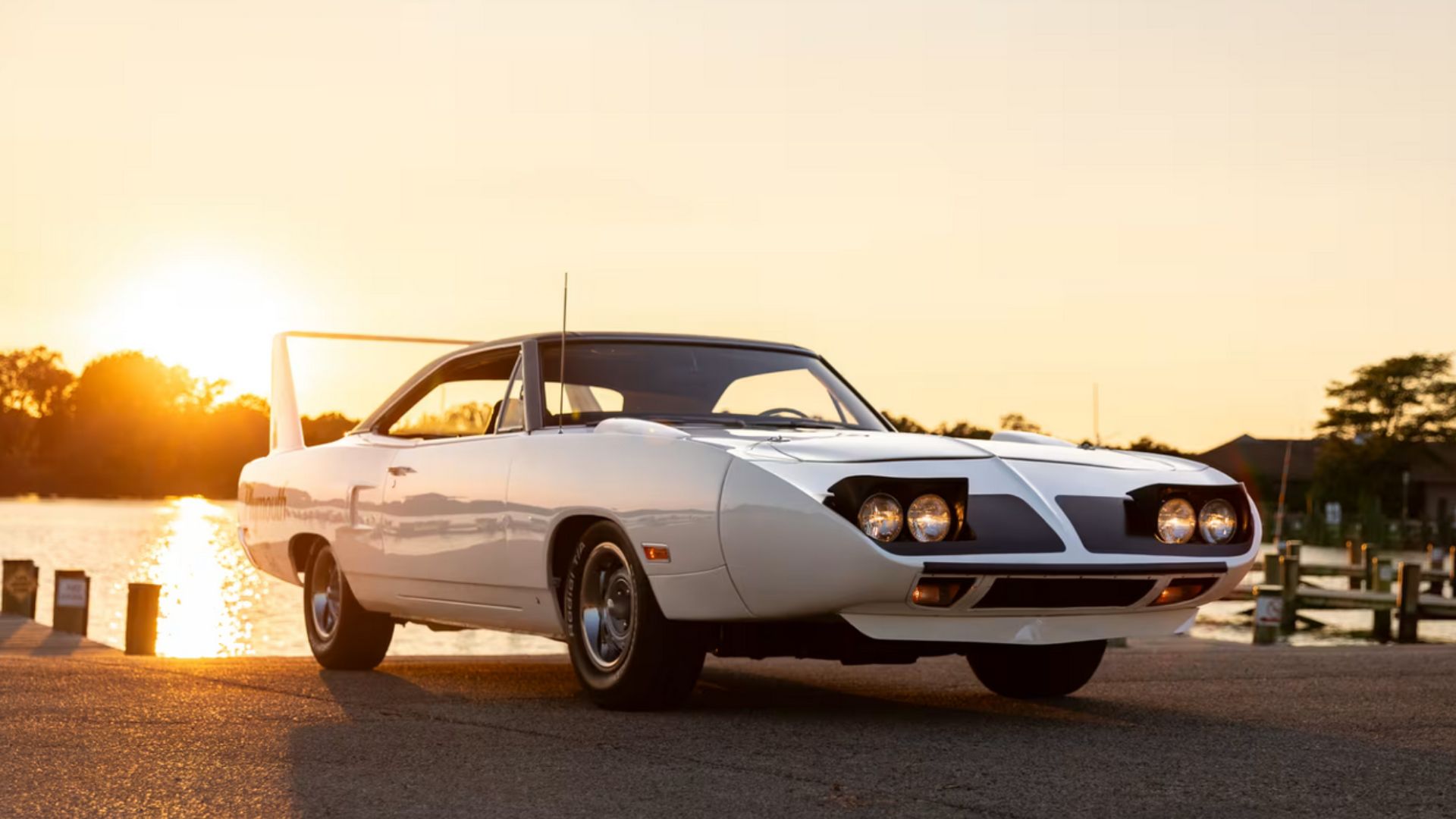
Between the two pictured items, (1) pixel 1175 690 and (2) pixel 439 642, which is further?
(2) pixel 439 642

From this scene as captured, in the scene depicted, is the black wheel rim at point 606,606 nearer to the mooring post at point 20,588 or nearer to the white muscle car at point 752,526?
the white muscle car at point 752,526

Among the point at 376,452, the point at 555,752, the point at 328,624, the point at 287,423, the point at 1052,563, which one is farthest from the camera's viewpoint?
the point at 287,423

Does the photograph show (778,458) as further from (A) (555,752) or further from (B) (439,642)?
(B) (439,642)

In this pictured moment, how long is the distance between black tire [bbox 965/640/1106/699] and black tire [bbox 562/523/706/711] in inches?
56.7

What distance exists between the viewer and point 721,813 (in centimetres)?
434

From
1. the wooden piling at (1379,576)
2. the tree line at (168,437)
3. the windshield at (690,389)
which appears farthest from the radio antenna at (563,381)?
the tree line at (168,437)

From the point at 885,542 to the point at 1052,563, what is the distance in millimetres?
602

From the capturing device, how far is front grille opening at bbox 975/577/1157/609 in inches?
229

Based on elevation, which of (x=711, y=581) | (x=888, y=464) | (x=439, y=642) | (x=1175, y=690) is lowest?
(x=439, y=642)

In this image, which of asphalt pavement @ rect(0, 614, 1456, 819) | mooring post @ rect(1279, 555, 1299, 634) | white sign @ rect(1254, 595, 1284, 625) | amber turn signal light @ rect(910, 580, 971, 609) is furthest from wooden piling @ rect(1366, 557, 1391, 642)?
amber turn signal light @ rect(910, 580, 971, 609)

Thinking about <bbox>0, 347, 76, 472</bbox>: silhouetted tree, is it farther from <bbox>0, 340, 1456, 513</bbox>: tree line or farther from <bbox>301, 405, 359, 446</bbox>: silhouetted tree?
<bbox>301, 405, 359, 446</bbox>: silhouetted tree

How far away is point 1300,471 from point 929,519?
110 meters

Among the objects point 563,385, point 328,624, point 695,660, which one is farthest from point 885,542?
point 328,624

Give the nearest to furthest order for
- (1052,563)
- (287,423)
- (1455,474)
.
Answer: (1052,563) → (287,423) → (1455,474)
